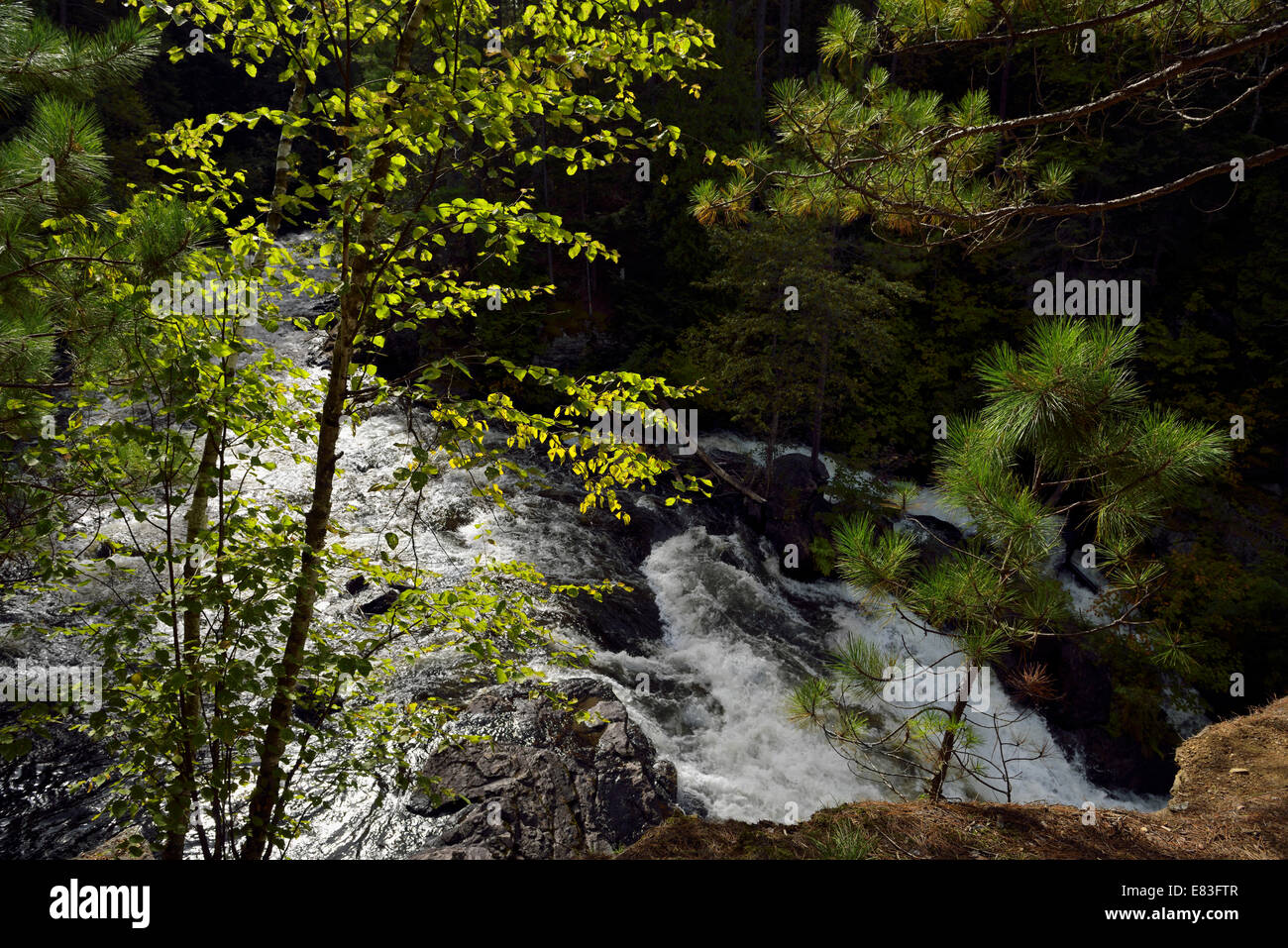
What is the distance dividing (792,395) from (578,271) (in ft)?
25.8

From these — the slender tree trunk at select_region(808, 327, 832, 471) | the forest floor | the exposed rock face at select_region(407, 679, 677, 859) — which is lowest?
the exposed rock face at select_region(407, 679, 677, 859)

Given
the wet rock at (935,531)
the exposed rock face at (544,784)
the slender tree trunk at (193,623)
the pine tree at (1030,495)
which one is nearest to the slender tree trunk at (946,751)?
the pine tree at (1030,495)

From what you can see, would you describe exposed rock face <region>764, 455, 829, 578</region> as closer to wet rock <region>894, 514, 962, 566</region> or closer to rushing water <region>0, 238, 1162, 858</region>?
rushing water <region>0, 238, 1162, 858</region>

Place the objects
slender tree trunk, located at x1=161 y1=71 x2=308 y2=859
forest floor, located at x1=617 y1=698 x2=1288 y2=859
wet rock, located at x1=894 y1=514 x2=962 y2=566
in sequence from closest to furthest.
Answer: slender tree trunk, located at x1=161 y1=71 x2=308 y2=859 → forest floor, located at x1=617 y1=698 x2=1288 y2=859 → wet rock, located at x1=894 y1=514 x2=962 y2=566

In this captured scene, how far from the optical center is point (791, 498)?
11656mm

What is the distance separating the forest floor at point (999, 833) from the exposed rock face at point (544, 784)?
5.03ft

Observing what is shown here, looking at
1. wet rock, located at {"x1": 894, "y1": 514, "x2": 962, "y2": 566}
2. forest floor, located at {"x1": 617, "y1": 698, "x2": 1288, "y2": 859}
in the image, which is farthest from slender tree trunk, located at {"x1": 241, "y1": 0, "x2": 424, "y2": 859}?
wet rock, located at {"x1": 894, "y1": 514, "x2": 962, "y2": 566}

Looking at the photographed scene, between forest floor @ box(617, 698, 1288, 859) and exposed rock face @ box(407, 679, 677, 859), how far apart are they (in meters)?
1.53

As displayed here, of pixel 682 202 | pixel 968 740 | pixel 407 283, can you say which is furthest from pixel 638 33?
pixel 682 202

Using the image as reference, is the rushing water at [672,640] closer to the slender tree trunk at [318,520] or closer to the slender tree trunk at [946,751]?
the slender tree trunk at [946,751]

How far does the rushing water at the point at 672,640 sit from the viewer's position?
519cm

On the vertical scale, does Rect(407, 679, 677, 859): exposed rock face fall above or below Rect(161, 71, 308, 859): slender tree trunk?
below

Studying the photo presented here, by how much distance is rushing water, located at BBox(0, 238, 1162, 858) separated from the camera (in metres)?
5.19

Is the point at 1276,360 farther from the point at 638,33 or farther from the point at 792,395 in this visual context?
the point at 638,33
